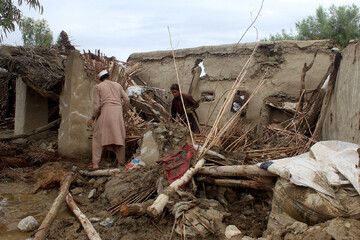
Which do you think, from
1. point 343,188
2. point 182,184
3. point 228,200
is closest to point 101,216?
point 182,184

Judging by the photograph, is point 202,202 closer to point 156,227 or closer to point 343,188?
point 156,227

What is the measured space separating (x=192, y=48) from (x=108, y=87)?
10.5 ft

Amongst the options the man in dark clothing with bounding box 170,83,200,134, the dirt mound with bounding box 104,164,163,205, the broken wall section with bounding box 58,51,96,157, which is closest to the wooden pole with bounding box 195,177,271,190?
the dirt mound with bounding box 104,164,163,205

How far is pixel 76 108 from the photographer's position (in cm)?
548

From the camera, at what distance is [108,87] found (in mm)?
4914

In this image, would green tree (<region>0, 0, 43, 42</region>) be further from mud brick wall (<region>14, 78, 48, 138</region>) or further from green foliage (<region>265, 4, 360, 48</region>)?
green foliage (<region>265, 4, 360, 48</region>)

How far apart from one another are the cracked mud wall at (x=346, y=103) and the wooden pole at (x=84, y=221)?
109 inches

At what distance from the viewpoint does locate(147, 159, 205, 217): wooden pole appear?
2592 mm

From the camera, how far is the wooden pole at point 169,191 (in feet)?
8.50

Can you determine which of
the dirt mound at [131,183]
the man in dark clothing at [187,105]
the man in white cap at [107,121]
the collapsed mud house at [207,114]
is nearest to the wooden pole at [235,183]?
the collapsed mud house at [207,114]

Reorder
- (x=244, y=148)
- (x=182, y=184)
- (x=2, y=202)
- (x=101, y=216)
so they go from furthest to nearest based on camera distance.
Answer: (x=244, y=148)
(x=2, y=202)
(x=101, y=216)
(x=182, y=184)

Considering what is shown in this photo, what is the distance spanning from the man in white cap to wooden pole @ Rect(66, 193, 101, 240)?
1.38 metres

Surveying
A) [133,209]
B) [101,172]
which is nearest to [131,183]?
[101,172]

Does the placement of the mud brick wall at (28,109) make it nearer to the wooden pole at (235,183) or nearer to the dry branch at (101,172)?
the dry branch at (101,172)
